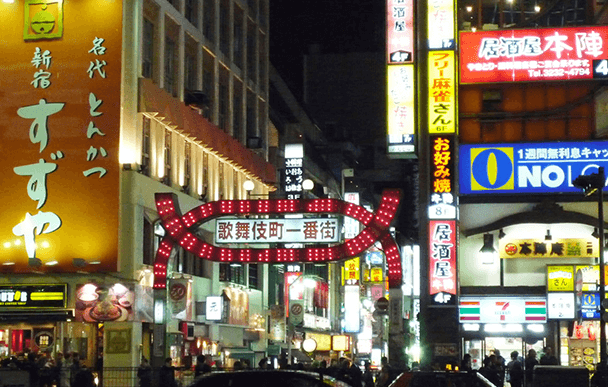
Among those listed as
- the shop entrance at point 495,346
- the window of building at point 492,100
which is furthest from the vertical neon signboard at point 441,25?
the shop entrance at point 495,346

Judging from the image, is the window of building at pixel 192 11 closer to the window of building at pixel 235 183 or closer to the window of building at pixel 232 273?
the window of building at pixel 235 183

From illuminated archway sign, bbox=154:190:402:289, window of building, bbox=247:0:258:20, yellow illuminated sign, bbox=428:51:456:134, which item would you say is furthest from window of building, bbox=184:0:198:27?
yellow illuminated sign, bbox=428:51:456:134

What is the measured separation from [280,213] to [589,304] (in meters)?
9.61

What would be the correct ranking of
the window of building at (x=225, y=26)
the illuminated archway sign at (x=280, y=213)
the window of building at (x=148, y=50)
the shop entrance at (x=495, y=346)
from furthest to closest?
the window of building at (x=225, y=26) → the window of building at (x=148, y=50) → the shop entrance at (x=495, y=346) → the illuminated archway sign at (x=280, y=213)

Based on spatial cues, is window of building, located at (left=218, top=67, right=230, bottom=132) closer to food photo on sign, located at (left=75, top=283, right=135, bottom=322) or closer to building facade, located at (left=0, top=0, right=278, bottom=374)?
building facade, located at (left=0, top=0, right=278, bottom=374)

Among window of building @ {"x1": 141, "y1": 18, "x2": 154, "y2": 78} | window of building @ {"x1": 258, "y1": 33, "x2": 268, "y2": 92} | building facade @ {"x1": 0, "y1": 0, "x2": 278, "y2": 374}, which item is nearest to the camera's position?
building facade @ {"x1": 0, "y1": 0, "x2": 278, "y2": 374}

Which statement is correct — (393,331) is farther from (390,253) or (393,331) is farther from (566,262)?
(566,262)

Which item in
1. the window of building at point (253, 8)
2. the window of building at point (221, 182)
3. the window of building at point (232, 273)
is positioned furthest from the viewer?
the window of building at point (253, 8)

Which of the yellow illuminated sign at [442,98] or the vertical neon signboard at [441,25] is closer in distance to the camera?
the yellow illuminated sign at [442,98]

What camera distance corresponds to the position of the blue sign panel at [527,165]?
3253 centimetres

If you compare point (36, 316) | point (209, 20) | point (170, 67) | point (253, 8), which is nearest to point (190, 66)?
point (170, 67)

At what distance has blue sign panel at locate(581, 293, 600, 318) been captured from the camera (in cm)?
3078

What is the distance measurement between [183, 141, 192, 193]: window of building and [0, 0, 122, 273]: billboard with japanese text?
878 cm

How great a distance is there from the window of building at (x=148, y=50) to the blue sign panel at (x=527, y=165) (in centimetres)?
1449
